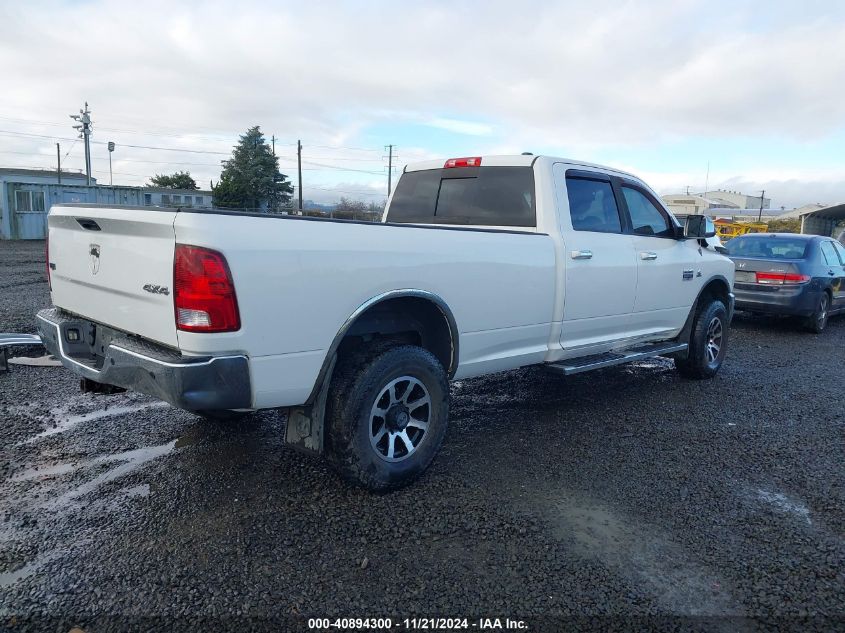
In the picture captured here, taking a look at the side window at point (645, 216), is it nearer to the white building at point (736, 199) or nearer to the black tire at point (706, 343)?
the black tire at point (706, 343)

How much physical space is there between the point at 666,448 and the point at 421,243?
2.41 m

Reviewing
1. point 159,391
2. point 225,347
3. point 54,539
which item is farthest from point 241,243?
point 54,539

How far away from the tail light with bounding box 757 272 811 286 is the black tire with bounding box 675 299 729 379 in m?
3.77

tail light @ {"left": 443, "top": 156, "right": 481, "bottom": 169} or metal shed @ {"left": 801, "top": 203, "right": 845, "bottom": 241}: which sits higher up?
metal shed @ {"left": 801, "top": 203, "right": 845, "bottom": 241}

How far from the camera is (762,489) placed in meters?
3.82

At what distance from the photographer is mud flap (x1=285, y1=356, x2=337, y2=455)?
3.28 m

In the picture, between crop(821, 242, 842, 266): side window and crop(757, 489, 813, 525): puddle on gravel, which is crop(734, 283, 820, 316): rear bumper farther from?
crop(757, 489, 813, 525): puddle on gravel

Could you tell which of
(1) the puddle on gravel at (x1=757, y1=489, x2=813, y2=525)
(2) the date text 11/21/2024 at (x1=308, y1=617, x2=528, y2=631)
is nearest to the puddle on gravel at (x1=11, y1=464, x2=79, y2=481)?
(2) the date text 11/21/2024 at (x1=308, y1=617, x2=528, y2=631)

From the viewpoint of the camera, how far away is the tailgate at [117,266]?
2.89 metres

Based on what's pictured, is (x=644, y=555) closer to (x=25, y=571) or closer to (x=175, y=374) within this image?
(x=175, y=374)

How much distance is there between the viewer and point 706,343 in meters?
6.40

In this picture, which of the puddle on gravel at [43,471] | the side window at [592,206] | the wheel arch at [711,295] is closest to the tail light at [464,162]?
the side window at [592,206]

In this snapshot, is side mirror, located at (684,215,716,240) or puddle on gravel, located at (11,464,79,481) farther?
side mirror, located at (684,215,716,240)

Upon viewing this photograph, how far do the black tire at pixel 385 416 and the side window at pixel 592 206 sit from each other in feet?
6.31
